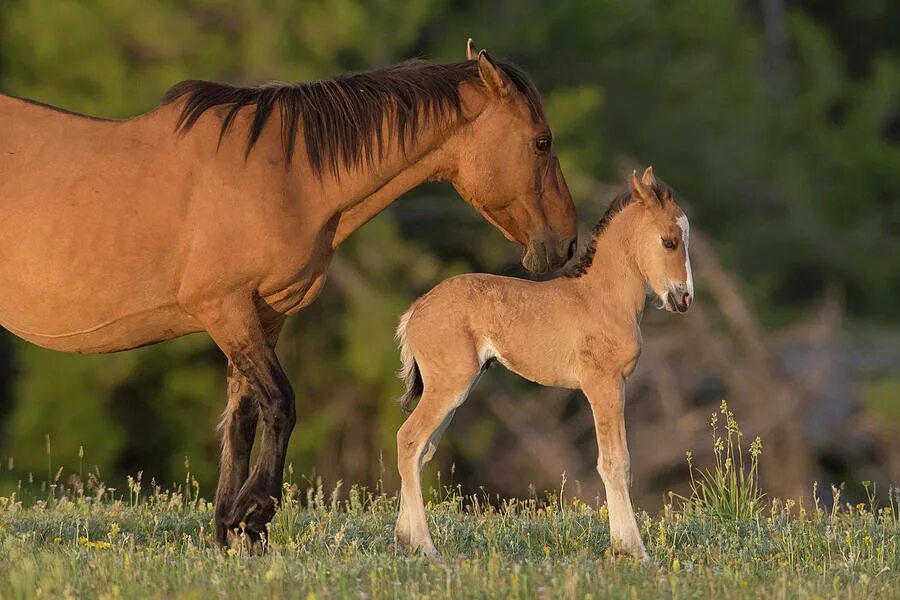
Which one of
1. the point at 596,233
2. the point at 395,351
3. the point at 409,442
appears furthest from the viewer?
the point at 395,351

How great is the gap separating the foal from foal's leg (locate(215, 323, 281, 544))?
836 mm

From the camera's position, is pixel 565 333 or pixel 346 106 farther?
pixel 346 106

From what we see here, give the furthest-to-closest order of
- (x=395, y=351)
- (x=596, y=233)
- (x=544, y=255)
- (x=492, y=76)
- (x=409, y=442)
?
(x=395, y=351)
(x=544, y=255)
(x=492, y=76)
(x=596, y=233)
(x=409, y=442)

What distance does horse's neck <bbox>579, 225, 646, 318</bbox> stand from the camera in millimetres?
6975

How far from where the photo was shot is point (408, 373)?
7059 millimetres

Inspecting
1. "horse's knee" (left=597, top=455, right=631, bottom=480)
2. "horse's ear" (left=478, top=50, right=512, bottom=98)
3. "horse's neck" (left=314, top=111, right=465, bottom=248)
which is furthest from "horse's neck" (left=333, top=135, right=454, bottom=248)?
"horse's knee" (left=597, top=455, right=631, bottom=480)

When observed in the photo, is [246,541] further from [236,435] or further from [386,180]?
[386,180]

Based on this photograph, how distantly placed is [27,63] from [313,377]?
489cm

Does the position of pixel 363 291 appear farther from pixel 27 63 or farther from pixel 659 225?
pixel 659 225

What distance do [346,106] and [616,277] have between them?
1447mm

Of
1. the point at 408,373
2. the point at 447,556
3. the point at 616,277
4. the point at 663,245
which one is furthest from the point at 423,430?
the point at 663,245

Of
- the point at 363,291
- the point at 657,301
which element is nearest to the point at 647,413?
the point at 363,291

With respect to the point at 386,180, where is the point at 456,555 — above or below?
below

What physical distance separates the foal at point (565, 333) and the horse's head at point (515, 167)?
0.40 m
